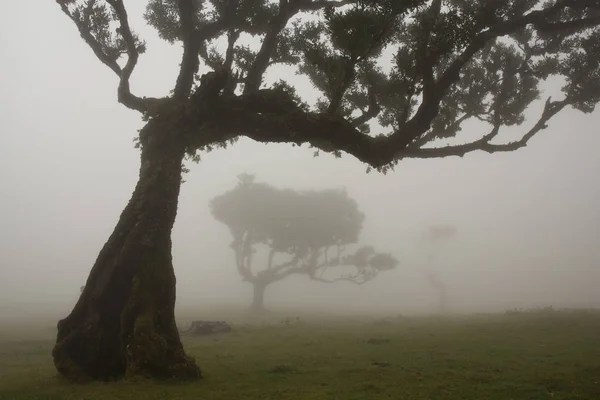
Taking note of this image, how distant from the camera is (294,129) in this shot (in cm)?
1633

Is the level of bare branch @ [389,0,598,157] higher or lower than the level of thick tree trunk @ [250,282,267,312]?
higher

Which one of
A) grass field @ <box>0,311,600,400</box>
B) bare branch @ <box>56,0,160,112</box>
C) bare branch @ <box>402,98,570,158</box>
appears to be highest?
bare branch @ <box>56,0,160,112</box>

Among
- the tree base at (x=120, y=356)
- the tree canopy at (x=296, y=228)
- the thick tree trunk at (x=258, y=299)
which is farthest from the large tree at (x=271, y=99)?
the tree canopy at (x=296, y=228)

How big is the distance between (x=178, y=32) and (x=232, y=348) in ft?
58.0

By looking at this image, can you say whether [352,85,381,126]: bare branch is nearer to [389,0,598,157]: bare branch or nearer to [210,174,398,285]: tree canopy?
[389,0,598,157]: bare branch

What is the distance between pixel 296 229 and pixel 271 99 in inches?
2015

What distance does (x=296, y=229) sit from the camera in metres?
67.2

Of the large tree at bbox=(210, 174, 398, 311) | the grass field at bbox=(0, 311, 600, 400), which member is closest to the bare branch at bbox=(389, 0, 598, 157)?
the grass field at bbox=(0, 311, 600, 400)

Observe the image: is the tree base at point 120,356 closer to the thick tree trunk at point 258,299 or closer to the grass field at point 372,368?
the grass field at point 372,368

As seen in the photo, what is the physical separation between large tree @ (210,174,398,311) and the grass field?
132 feet

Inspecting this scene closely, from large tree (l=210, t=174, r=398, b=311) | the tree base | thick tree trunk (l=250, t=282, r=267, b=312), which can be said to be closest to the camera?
the tree base

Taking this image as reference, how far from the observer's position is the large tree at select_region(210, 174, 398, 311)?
218ft

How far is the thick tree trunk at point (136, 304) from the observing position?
12.6 metres

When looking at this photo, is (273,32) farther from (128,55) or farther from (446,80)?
(446,80)
